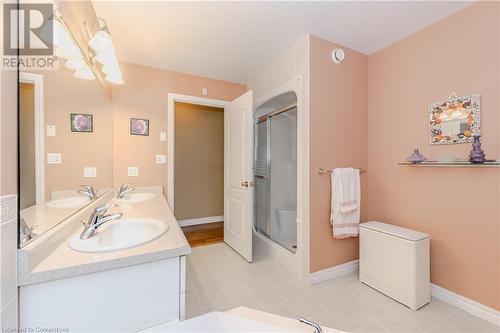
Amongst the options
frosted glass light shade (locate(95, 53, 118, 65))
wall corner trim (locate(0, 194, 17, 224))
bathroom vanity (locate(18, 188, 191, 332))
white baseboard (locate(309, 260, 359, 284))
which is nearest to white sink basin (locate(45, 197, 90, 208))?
bathroom vanity (locate(18, 188, 191, 332))

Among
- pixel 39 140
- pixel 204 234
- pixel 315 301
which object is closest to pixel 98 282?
pixel 39 140

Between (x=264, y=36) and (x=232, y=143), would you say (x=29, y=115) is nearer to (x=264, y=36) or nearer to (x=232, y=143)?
(x=264, y=36)

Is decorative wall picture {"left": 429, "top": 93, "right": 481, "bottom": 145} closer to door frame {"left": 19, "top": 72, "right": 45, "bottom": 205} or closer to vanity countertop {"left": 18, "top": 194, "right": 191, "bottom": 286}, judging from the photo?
vanity countertop {"left": 18, "top": 194, "right": 191, "bottom": 286}

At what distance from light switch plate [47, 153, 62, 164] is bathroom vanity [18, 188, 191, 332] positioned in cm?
31

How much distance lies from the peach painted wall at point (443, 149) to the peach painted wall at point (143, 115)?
242cm

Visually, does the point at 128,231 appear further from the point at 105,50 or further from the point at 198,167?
the point at 198,167

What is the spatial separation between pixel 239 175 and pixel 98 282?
1979 mm

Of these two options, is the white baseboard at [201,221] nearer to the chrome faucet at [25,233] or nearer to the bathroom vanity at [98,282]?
the bathroom vanity at [98,282]

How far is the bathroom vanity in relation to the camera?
0.74 m

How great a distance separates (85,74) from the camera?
145 centimetres

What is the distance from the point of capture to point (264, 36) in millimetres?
2045

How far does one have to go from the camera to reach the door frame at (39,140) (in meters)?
0.89

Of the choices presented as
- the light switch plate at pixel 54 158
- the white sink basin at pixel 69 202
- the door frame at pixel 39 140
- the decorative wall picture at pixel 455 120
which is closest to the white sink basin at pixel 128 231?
the white sink basin at pixel 69 202

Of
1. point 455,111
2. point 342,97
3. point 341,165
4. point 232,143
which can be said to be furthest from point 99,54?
point 455,111
